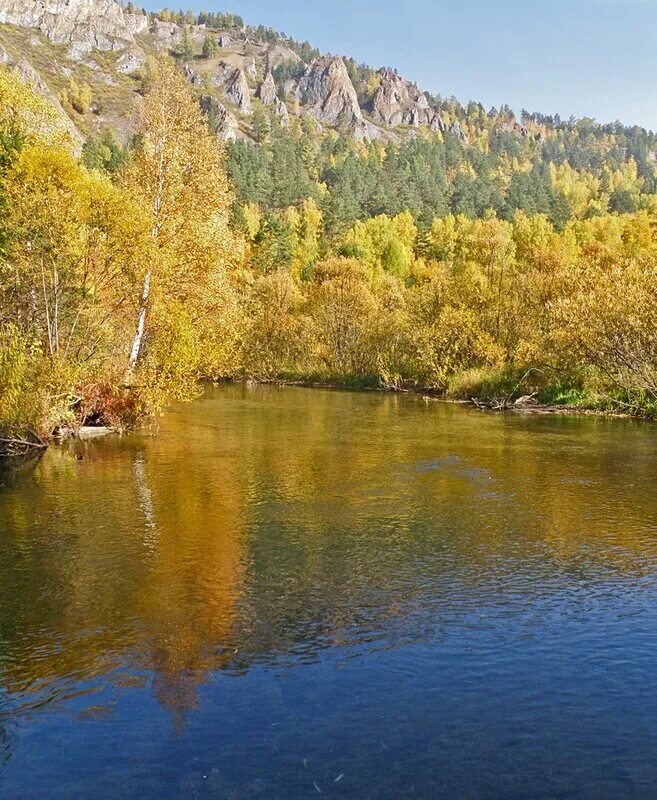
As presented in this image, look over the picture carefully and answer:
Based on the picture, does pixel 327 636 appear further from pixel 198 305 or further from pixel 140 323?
pixel 198 305

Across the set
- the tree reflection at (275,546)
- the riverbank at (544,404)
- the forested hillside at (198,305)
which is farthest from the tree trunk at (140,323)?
the riverbank at (544,404)

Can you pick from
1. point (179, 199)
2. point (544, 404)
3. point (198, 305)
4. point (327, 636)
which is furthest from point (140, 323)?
point (544, 404)

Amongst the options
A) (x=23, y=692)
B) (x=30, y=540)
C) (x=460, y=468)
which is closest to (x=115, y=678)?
(x=23, y=692)

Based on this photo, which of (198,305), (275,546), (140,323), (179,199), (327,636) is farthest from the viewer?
(179,199)

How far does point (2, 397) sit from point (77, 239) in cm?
713

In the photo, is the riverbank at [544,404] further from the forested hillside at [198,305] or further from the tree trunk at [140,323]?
the tree trunk at [140,323]

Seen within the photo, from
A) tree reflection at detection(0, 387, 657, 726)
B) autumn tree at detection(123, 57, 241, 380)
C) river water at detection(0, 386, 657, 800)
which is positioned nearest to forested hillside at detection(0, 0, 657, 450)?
autumn tree at detection(123, 57, 241, 380)

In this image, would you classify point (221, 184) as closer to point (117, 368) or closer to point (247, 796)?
point (117, 368)

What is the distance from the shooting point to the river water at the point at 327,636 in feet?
24.8

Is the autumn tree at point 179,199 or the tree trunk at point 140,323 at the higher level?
the autumn tree at point 179,199

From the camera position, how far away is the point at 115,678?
939cm

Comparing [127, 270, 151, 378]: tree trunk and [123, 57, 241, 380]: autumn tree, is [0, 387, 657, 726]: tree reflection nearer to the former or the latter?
[127, 270, 151, 378]: tree trunk

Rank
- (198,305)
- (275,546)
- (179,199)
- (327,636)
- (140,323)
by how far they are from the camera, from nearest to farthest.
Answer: (327,636) → (275,546) → (140,323) → (198,305) → (179,199)

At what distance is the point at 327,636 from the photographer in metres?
10.8
